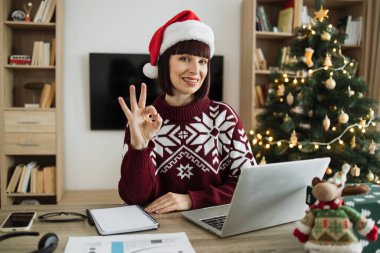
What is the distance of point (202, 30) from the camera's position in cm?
136

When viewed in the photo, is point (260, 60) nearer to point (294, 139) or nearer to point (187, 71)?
point (294, 139)

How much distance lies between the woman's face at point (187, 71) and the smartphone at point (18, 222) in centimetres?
66

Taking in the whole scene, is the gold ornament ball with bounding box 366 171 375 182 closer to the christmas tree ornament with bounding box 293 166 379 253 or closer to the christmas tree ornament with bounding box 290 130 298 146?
the christmas tree ornament with bounding box 290 130 298 146

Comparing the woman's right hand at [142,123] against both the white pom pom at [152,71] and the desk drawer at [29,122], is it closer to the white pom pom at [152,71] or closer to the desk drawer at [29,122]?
the white pom pom at [152,71]

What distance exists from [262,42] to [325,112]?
1656 millimetres

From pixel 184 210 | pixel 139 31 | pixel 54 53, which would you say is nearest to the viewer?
pixel 184 210

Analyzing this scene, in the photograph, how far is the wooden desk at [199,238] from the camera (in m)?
0.78

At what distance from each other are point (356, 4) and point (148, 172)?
11.2ft

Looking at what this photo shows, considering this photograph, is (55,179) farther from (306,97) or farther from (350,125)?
(350,125)

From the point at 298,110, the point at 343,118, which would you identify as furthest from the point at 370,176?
the point at 298,110

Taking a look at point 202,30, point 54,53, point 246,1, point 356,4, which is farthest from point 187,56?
point 356,4

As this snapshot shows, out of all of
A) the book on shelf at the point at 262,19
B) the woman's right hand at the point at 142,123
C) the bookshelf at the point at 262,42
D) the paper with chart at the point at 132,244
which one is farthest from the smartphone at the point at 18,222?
the book on shelf at the point at 262,19

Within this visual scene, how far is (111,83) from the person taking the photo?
11.2 feet

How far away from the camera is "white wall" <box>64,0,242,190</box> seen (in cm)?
339
